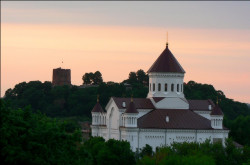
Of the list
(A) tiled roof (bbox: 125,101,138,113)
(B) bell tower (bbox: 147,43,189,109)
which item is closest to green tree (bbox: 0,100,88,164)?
(A) tiled roof (bbox: 125,101,138,113)

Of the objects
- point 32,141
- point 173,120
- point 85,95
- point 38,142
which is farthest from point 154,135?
point 85,95

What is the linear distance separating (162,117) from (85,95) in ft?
166

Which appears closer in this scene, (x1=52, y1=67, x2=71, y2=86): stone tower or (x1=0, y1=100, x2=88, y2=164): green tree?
(x1=0, y1=100, x2=88, y2=164): green tree

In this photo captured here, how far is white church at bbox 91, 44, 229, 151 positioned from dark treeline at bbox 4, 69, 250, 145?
32.8 metres

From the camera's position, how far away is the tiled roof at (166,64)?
4360 inches

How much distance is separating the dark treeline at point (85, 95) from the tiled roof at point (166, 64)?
32997 mm

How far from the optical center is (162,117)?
107 meters

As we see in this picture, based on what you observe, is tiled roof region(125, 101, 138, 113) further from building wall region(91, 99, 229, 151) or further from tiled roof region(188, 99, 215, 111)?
tiled roof region(188, 99, 215, 111)

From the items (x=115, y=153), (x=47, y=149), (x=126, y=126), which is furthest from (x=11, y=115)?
(x=126, y=126)

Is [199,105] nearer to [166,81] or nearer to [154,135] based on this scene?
[166,81]

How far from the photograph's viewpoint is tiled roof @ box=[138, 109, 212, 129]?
106125 mm

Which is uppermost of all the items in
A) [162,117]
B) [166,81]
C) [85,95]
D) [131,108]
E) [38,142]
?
[85,95]

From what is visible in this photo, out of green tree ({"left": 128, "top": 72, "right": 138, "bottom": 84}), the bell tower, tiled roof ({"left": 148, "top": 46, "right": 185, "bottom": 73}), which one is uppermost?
green tree ({"left": 128, "top": 72, "right": 138, "bottom": 84})

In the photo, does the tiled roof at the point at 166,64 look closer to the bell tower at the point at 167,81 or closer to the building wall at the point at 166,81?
the bell tower at the point at 167,81
